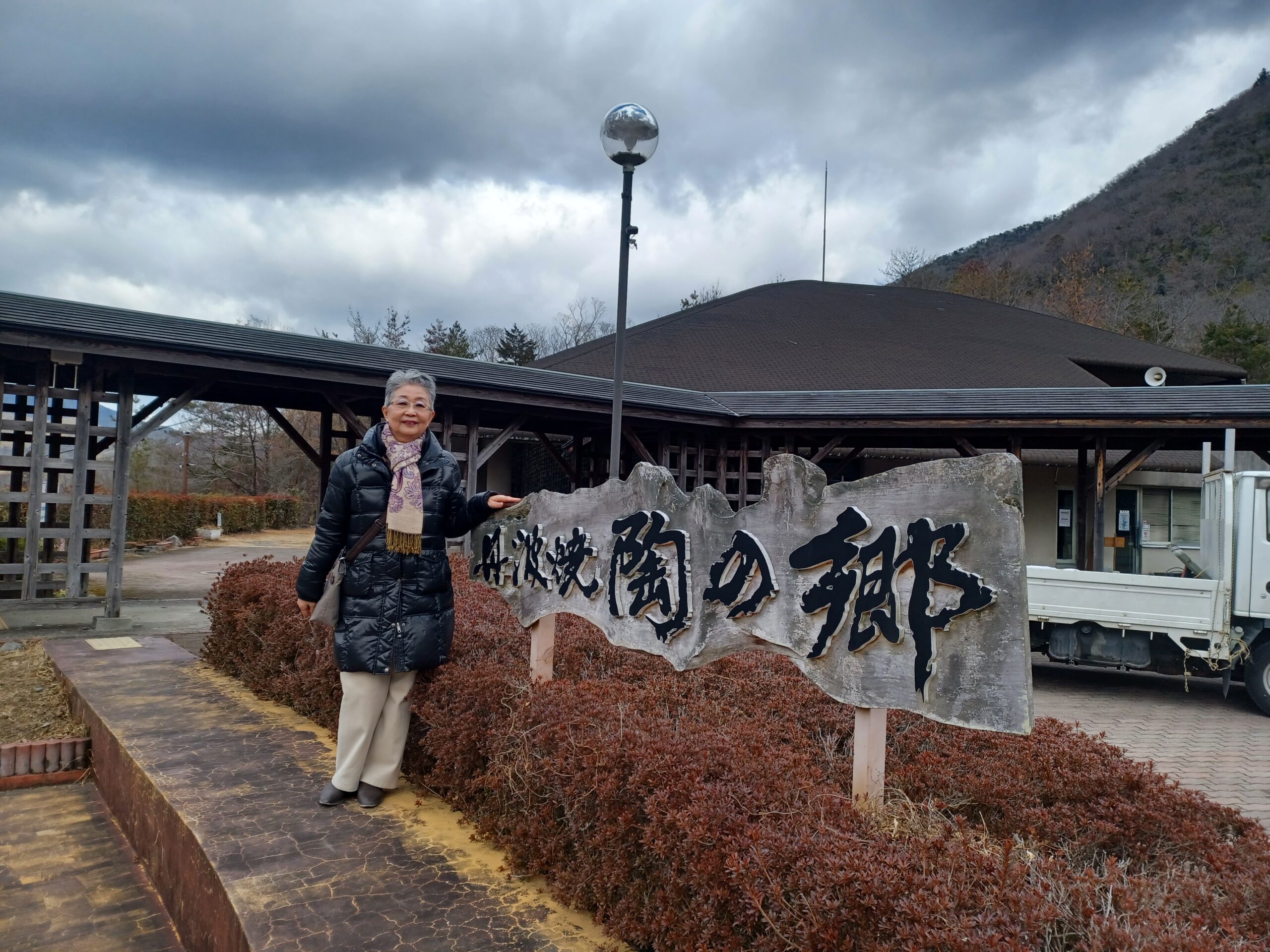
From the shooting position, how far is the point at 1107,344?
1986 centimetres

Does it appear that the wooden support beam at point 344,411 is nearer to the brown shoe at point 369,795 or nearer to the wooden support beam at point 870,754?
the brown shoe at point 369,795

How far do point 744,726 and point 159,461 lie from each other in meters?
45.1

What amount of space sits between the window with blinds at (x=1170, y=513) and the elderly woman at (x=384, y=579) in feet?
49.7

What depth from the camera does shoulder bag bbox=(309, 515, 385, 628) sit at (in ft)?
11.3

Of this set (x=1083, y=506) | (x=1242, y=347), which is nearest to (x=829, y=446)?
(x=1083, y=506)

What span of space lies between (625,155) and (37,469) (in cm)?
680

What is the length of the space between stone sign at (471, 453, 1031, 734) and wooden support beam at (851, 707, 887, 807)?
0.09 metres

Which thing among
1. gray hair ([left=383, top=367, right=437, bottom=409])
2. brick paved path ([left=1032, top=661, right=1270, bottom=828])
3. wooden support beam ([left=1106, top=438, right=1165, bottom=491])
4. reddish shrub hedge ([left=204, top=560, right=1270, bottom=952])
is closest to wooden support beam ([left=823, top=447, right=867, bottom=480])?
wooden support beam ([left=1106, top=438, right=1165, bottom=491])

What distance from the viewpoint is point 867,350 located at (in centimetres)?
1858

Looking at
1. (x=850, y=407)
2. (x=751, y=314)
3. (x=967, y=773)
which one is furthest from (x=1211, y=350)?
(x=967, y=773)

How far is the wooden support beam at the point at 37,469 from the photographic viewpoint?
8328mm

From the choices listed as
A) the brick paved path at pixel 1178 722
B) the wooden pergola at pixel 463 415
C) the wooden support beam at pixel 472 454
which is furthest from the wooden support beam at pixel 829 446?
the wooden support beam at pixel 472 454

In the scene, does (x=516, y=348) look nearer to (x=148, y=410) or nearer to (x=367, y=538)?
(x=148, y=410)

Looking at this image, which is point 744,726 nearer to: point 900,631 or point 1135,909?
point 900,631
